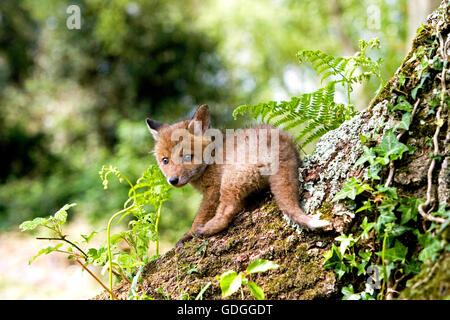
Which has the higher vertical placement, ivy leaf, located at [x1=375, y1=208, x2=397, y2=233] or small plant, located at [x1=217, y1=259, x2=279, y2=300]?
ivy leaf, located at [x1=375, y1=208, x2=397, y2=233]

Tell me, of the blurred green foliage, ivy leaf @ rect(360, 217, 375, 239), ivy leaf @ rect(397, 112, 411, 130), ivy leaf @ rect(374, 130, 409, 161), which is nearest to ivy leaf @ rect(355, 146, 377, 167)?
ivy leaf @ rect(374, 130, 409, 161)

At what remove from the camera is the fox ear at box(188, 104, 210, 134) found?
3.22 metres

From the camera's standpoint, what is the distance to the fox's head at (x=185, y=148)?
3.14 meters

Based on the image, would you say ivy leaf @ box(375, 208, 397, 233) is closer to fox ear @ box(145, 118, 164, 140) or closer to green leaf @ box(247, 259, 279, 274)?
green leaf @ box(247, 259, 279, 274)

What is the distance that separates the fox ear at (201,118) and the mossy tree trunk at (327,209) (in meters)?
0.92

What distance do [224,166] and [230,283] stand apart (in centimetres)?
128

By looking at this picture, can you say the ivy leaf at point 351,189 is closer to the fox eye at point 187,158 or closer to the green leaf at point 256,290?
the green leaf at point 256,290

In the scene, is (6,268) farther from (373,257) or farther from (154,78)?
(373,257)

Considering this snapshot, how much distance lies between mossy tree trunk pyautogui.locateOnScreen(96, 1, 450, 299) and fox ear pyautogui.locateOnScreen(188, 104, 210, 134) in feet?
3.02

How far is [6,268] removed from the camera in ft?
28.2

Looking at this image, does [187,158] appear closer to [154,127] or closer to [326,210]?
[154,127]

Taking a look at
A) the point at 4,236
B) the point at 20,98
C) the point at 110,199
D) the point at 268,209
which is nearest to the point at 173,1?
the point at 20,98

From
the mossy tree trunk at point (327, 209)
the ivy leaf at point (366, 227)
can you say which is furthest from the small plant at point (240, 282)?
the ivy leaf at point (366, 227)
